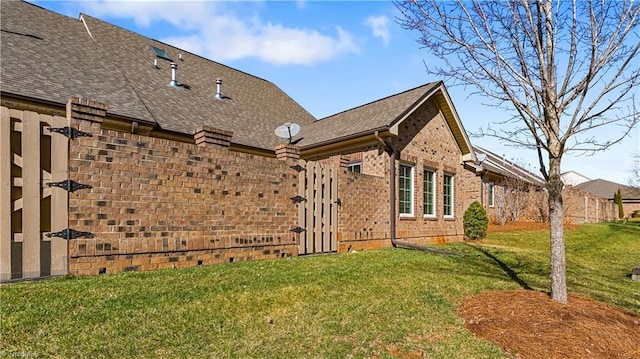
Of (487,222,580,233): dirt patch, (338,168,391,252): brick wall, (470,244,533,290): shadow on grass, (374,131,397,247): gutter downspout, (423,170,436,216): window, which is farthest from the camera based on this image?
(487,222,580,233): dirt patch

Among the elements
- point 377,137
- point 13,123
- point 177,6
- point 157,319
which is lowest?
point 157,319

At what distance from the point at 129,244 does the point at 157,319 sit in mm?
2404

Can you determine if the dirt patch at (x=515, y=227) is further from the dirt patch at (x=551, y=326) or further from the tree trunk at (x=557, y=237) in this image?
the dirt patch at (x=551, y=326)

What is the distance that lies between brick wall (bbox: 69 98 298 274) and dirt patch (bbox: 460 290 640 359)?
13.7 ft

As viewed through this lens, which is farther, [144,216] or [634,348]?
[144,216]

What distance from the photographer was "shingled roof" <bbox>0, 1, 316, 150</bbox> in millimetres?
8922

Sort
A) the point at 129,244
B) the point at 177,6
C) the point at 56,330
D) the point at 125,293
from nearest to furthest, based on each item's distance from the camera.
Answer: the point at 56,330, the point at 125,293, the point at 129,244, the point at 177,6

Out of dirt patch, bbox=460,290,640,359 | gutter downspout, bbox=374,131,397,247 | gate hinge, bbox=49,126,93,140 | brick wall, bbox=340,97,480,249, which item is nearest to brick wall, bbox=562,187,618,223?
brick wall, bbox=340,97,480,249

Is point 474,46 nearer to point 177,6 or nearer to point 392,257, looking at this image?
point 392,257

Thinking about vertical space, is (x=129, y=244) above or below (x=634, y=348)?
above

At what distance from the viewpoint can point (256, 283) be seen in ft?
16.9

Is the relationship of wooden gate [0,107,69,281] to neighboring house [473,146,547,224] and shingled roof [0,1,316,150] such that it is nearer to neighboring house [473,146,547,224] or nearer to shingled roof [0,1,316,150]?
shingled roof [0,1,316,150]

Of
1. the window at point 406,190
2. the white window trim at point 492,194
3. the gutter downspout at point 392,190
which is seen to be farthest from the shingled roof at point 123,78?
the white window trim at point 492,194

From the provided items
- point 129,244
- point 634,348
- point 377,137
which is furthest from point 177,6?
point 634,348
